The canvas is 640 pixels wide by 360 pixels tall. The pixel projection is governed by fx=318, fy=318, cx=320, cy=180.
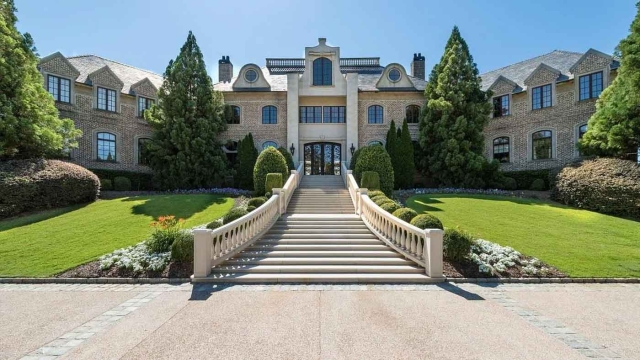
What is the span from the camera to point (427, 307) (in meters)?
6.15

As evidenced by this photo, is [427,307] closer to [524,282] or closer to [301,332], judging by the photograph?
[301,332]

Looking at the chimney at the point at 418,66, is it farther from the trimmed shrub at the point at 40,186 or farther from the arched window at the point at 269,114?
the trimmed shrub at the point at 40,186

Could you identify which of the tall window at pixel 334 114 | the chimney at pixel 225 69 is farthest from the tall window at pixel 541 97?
the chimney at pixel 225 69

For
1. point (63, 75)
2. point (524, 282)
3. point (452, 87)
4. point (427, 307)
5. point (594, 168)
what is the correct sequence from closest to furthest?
point (427, 307), point (524, 282), point (594, 168), point (63, 75), point (452, 87)

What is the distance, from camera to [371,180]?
54.6 ft

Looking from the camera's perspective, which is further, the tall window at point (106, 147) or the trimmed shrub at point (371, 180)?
the tall window at point (106, 147)

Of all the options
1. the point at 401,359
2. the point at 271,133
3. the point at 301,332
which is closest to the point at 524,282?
the point at 401,359

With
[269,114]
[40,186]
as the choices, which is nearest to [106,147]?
[40,186]

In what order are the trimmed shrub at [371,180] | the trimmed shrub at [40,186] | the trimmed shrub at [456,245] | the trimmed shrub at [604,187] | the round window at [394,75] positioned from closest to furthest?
the trimmed shrub at [456,245], the trimmed shrub at [40,186], the trimmed shrub at [604,187], the trimmed shrub at [371,180], the round window at [394,75]

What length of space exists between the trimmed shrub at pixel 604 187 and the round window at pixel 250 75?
22.2 meters

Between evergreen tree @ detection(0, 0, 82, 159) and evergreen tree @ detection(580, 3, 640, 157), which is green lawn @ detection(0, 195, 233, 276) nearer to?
evergreen tree @ detection(0, 0, 82, 159)

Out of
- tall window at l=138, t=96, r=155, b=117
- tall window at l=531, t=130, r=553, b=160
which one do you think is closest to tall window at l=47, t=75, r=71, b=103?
tall window at l=138, t=96, r=155, b=117

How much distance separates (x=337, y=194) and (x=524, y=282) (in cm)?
1083

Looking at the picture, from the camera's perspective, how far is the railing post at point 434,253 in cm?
805
